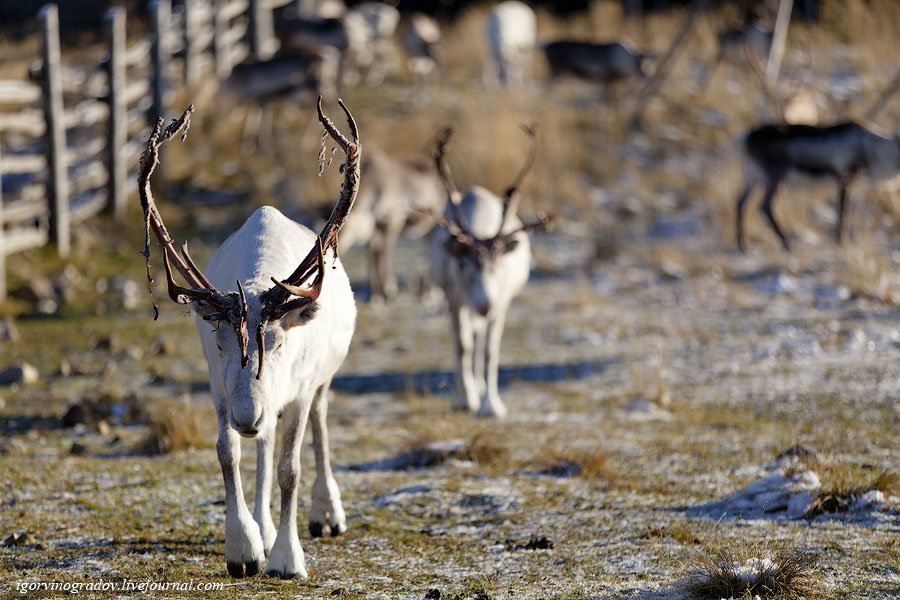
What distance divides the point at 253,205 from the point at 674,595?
11.0 m

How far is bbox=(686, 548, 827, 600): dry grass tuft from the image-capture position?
4.21 meters

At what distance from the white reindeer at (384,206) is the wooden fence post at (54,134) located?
120 inches

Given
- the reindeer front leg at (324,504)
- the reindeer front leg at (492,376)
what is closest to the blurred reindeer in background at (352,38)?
the reindeer front leg at (492,376)

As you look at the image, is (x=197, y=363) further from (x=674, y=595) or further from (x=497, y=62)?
(x=497, y=62)

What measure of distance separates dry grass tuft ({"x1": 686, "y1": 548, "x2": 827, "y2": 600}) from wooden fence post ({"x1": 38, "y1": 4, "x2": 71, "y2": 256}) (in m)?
9.06

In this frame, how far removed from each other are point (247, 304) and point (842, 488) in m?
2.99

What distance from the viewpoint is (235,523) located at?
4.46 meters

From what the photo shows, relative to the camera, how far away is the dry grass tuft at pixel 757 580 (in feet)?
13.8

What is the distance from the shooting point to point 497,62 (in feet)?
70.0

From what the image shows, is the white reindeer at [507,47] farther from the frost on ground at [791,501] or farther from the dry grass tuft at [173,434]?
the frost on ground at [791,501]

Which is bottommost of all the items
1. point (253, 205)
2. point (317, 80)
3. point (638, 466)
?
point (638, 466)

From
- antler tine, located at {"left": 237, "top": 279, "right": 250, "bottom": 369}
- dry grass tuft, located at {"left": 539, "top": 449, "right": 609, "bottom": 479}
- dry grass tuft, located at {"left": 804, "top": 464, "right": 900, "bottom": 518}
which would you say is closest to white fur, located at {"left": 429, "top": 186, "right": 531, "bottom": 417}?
dry grass tuft, located at {"left": 539, "top": 449, "right": 609, "bottom": 479}

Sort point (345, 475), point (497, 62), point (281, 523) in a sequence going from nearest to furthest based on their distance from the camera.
A: point (281, 523) → point (345, 475) → point (497, 62)

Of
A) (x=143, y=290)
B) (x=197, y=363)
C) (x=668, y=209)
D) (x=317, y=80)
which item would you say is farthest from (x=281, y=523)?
(x=317, y=80)
